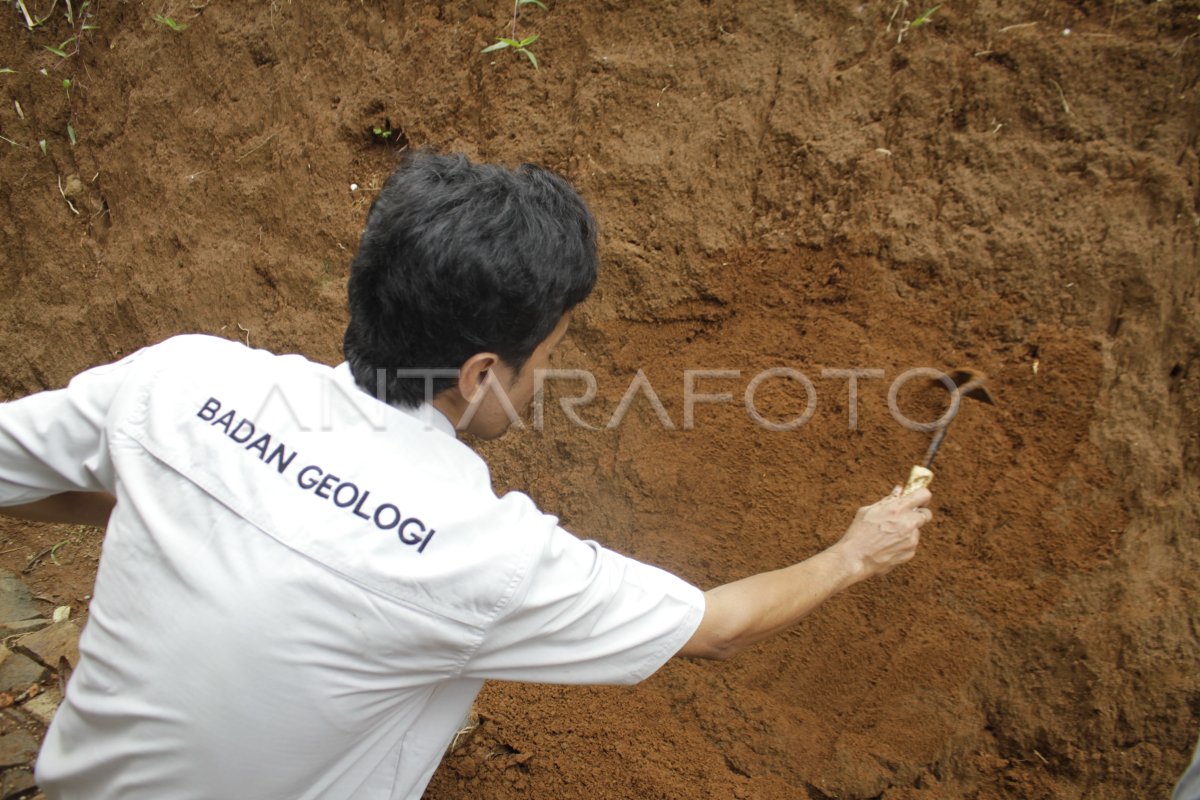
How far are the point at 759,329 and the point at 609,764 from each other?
130 cm

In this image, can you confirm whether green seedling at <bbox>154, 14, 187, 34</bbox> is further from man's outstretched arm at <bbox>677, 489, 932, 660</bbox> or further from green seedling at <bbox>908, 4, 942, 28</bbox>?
man's outstretched arm at <bbox>677, 489, 932, 660</bbox>

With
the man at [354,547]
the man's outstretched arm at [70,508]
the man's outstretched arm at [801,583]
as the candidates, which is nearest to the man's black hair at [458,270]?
the man at [354,547]

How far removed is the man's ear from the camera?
139cm

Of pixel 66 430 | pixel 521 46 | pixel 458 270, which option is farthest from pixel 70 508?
pixel 521 46

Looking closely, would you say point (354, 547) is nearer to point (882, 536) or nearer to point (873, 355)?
point (882, 536)

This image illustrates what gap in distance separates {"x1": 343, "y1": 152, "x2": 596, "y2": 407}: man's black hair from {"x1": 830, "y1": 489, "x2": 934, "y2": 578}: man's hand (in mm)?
767

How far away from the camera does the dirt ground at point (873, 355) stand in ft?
6.66

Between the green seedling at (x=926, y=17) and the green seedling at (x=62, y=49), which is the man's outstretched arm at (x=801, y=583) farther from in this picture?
the green seedling at (x=62, y=49)

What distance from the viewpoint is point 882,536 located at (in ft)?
5.53

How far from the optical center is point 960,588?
84.3 inches

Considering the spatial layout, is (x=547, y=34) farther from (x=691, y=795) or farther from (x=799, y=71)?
(x=691, y=795)

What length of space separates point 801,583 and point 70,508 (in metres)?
1.54

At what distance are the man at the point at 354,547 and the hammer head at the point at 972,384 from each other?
970mm

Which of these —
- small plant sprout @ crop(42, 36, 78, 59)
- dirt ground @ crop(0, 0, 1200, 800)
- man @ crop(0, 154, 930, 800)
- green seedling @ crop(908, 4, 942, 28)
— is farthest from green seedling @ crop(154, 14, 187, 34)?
green seedling @ crop(908, 4, 942, 28)
